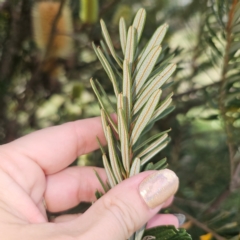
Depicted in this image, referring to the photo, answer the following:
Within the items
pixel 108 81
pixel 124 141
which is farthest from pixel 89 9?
pixel 124 141

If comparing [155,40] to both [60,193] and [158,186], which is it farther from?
[60,193]

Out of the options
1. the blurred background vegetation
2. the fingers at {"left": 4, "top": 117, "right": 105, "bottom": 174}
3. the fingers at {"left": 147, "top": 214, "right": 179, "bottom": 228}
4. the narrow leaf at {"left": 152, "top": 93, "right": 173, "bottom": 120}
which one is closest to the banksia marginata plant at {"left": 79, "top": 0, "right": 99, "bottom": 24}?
the blurred background vegetation

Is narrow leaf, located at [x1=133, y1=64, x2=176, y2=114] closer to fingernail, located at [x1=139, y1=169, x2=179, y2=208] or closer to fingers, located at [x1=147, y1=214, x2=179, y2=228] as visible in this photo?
fingernail, located at [x1=139, y1=169, x2=179, y2=208]

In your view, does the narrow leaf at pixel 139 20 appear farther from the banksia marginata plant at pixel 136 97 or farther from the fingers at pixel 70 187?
the fingers at pixel 70 187

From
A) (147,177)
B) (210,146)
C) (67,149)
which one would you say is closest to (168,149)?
(210,146)

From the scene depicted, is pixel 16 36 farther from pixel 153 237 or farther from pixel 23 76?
pixel 153 237

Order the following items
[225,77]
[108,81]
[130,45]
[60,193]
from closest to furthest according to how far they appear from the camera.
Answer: [130,45], [225,77], [60,193], [108,81]

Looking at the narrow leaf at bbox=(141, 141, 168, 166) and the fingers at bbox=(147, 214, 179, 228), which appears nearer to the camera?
the narrow leaf at bbox=(141, 141, 168, 166)
